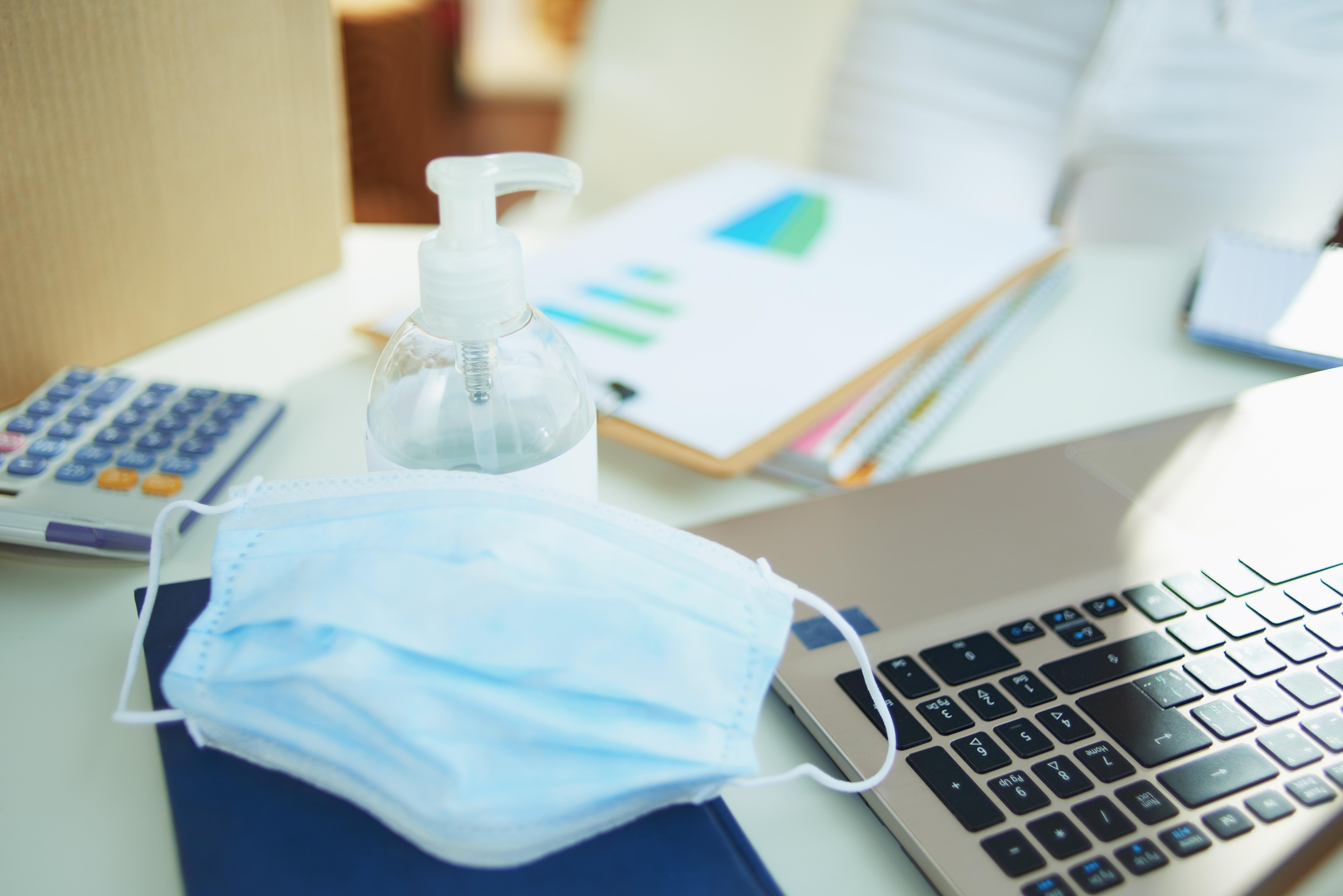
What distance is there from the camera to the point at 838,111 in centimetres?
102

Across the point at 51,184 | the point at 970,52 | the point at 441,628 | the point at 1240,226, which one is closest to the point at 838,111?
the point at 970,52

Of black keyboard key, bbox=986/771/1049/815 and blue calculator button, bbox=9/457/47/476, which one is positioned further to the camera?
blue calculator button, bbox=9/457/47/476

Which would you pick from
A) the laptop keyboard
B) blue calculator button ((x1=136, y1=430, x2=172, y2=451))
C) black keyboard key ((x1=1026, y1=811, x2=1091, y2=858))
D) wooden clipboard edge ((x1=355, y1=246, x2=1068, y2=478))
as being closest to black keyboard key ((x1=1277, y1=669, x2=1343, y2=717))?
the laptop keyboard

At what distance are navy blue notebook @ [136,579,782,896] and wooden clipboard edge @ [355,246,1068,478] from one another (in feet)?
0.59

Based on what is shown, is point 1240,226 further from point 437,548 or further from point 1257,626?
point 437,548

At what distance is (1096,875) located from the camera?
10.0 inches

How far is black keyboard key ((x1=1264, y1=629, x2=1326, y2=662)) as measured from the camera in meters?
0.33

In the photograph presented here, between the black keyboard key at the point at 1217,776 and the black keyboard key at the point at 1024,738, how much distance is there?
35mm

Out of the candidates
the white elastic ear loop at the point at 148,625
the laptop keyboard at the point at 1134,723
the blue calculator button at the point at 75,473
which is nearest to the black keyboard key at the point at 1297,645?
the laptop keyboard at the point at 1134,723

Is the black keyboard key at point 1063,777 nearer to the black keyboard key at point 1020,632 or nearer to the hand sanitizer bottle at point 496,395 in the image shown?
the black keyboard key at point 1020,632

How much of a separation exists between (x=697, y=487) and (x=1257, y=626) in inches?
9.6

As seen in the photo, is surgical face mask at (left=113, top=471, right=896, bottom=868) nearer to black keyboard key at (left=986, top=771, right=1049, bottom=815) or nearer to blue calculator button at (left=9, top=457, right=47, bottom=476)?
black keyboard key at (left=986, top=771, right=1049, bottom=815)

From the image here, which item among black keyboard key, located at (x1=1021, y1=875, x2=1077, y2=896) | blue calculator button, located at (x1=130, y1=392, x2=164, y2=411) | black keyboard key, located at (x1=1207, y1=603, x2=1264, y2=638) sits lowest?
black keyboard key, located at (x1=1021, y1=875, x2=1077, y2=896)

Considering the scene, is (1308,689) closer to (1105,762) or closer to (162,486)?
(1105,762)
